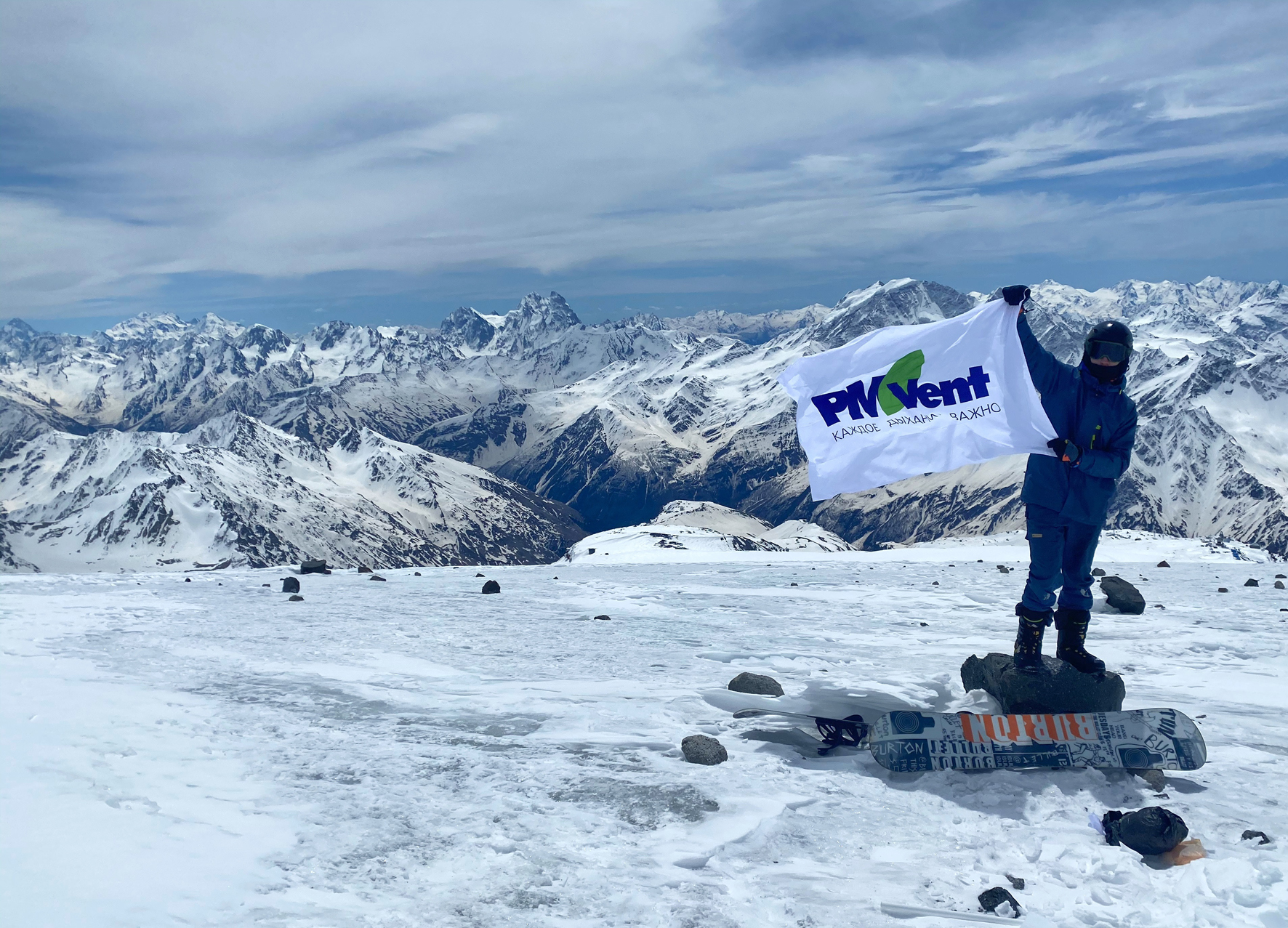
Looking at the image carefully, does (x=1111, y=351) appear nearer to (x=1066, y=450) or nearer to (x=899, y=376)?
(x=1066, y=450)

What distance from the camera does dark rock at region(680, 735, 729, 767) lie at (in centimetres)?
869

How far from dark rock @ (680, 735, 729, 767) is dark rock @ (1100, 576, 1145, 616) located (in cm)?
1487

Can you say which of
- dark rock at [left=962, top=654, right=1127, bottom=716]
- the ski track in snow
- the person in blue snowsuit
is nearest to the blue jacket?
the person in blue snowsuit

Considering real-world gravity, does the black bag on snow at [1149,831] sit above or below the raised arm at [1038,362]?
below

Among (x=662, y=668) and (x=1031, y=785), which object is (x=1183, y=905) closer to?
(x=1031, y=785)

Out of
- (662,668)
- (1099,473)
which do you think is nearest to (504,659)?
(662,668)

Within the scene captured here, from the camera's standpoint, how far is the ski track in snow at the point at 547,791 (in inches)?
233

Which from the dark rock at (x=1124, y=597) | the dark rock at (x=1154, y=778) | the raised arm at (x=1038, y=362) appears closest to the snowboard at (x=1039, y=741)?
the dark rock at (x=1154, y=778)

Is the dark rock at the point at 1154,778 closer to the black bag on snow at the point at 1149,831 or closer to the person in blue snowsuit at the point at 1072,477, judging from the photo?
the black bag on snow at the point at 1149,831

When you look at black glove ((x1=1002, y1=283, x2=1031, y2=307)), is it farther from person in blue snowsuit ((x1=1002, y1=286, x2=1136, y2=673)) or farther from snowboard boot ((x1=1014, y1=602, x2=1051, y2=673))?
snowboard boot ((x1=1014, y1=602, x2=1051, y2=673))

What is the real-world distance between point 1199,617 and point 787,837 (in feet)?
51.2

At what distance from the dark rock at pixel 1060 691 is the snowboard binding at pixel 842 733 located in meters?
2.11

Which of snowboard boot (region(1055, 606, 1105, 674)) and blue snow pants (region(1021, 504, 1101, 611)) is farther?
blue snow pants (region(1021, 504, 1101, 611))

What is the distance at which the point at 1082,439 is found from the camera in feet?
33.2
